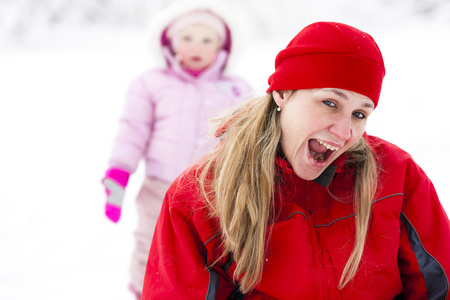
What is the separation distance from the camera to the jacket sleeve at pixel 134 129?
2.84m

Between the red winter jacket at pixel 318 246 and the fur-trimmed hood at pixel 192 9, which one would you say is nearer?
the red winter jacket at pixel 318 246

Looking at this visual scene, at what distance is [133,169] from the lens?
2875 mm

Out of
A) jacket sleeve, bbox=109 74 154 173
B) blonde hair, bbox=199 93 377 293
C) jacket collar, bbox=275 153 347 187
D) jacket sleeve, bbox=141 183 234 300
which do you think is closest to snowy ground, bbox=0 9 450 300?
jacket sleeve, bbox=109 74 154 173

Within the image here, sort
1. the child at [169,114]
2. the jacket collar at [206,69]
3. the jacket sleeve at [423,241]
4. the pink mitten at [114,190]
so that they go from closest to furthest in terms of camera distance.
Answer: the jacket sleeve at [423,241], the pink mitten at [114,190], the child at [169,114], the jacket collar at [206,69]

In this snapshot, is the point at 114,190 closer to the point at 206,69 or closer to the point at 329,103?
the point at 206,69

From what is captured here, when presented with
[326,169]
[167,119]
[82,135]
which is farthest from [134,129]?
[82,135]

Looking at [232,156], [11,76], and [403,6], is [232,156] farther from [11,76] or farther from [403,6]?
[403,6]

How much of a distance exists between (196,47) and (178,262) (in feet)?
5.73

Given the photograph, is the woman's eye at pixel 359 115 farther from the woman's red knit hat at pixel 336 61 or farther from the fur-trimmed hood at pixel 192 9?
the fur-trimmed hood at pixel 192 9

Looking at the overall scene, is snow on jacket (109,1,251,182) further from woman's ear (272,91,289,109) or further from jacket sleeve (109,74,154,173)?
woman's ear (272,91,289,109)

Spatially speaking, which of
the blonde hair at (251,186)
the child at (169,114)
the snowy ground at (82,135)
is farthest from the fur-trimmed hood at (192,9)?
the blonde hair at (251,186)

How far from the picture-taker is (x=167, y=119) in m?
2.86

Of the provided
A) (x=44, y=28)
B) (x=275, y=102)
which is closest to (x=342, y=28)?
(x=275, y=102)

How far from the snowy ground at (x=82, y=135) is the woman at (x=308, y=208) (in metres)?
1.65
